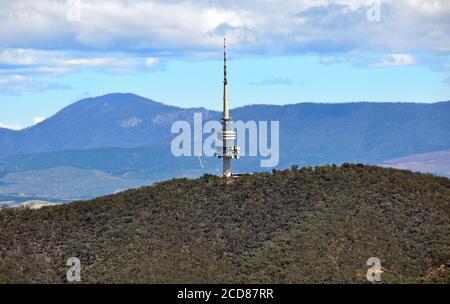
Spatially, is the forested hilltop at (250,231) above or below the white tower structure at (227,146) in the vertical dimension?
below

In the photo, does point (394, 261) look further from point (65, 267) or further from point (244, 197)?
point (65, 267)

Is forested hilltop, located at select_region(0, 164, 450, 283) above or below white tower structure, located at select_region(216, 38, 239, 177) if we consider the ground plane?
below

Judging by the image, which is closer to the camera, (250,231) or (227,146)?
(250,231)

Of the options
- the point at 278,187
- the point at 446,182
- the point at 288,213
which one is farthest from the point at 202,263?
the point at 446,182

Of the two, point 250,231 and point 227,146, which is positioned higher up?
point 227,146

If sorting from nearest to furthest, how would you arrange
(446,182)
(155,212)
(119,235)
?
(119,235) < (155,212) < (446,182)

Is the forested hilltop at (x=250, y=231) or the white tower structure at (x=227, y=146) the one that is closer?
the forested hilltop at (x=250, y=231)

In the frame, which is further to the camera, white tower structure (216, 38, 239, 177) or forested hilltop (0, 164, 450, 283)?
white tower structure (216, 38, 239, 177)
